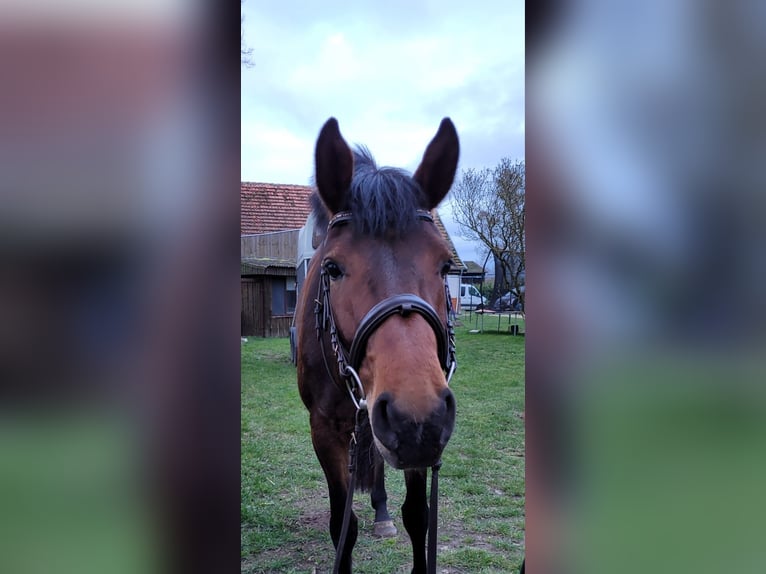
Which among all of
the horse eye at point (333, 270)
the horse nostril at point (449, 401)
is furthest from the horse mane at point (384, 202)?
the horse nostril at point (449, 401)

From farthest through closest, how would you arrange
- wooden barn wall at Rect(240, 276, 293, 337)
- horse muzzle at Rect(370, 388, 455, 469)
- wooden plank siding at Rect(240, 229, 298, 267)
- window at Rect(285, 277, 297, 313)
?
window at Rect(285, 277, 297, 313), wooden barn wall at Rect(240, 276, 293, 337), wooden plank siding at Rect(240, 229, 298, 267), horse muzzle at Rect(370, 388, 455, 469)

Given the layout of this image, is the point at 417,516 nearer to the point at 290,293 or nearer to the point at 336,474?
the point at 336,474

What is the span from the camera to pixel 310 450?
18.0ft

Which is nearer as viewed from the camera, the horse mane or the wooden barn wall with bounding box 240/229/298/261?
the horse mane

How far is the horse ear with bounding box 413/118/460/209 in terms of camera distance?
2023mm

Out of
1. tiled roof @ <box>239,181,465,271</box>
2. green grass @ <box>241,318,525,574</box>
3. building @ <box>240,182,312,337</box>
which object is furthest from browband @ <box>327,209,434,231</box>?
tiled roof @ <box>239,181,465,271</box>

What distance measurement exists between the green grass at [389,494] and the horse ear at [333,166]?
9.37 feet

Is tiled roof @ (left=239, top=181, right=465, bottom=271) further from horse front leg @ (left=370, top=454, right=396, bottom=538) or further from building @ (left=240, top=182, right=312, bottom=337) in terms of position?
horse front leg @ (left=370, top=454, right=396, bottom=538)

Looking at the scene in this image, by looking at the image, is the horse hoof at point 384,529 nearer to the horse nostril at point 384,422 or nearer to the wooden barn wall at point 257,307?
the horse nostril at point 384,422

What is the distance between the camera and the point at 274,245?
26.2 ft
